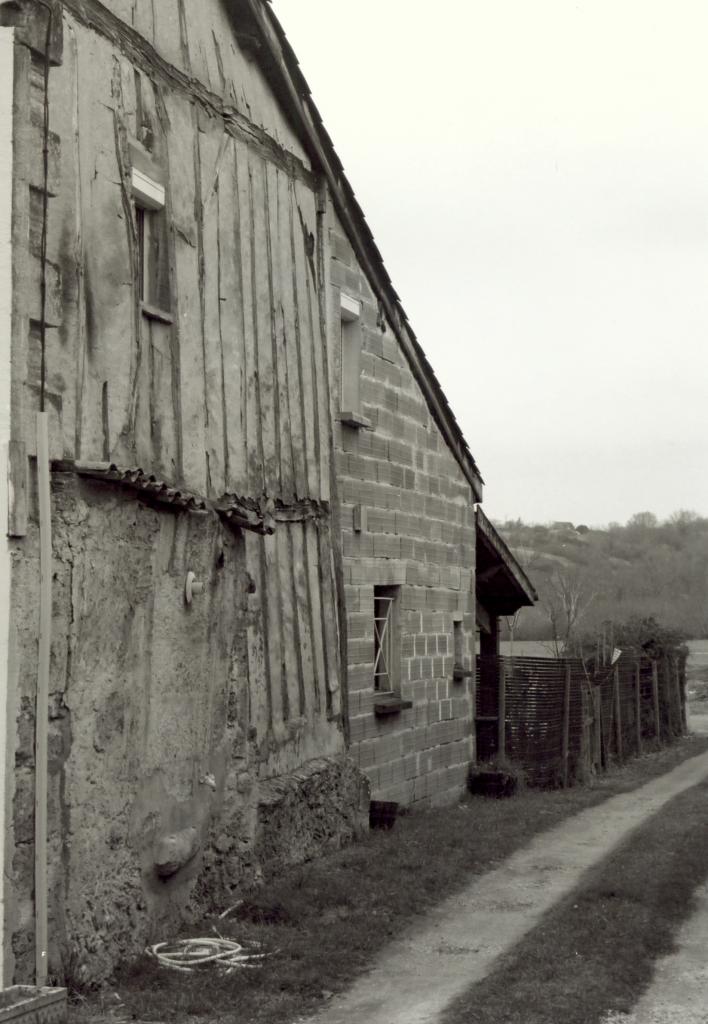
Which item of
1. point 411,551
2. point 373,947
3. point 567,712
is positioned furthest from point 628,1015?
point 567,712

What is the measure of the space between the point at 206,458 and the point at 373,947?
3366 mm

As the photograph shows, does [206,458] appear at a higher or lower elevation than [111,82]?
lower

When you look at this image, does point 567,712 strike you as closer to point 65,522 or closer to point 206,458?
point 206,458

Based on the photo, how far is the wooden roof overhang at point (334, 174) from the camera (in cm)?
1016

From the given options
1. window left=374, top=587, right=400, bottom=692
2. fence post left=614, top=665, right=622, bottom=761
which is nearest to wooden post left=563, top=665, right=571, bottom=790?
fence post left=614, top=665, right=622, bottom=761

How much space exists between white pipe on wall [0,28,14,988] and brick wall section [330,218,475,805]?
5536 mm

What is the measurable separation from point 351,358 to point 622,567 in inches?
2787

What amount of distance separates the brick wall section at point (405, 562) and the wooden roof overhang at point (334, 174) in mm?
163

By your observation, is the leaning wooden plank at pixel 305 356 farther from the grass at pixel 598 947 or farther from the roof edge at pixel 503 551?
the roof edge at pixel 503 551

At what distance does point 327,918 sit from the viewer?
8523mm

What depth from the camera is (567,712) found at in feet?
58.5

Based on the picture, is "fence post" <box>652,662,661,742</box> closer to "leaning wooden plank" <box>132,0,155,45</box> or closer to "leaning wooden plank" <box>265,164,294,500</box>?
"leaning wooden plank" <box>265,164,294,500</box>

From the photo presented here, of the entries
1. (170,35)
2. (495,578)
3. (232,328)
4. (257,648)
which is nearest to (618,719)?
(495,578)

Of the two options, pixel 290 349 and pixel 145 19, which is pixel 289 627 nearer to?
pixel 290 349
